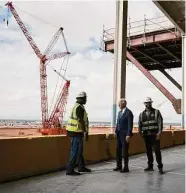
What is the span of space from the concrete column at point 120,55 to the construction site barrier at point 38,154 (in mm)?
4212

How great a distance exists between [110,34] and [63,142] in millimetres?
23163

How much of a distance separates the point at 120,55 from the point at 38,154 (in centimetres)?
758

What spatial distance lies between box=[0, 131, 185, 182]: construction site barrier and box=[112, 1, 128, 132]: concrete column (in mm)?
4212

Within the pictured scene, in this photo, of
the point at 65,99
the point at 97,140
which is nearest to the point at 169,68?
the point at 65,99

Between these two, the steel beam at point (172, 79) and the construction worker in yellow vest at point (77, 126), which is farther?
the steel beam at point (172, 79)

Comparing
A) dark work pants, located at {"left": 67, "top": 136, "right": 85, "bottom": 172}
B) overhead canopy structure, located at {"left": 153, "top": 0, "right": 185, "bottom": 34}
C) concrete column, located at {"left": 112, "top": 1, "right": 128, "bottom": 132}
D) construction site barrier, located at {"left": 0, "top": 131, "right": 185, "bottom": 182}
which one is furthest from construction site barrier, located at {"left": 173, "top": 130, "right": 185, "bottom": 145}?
dark work pants, located at {"left": 67, "top": 136, "right": 85, "bottom": 172}

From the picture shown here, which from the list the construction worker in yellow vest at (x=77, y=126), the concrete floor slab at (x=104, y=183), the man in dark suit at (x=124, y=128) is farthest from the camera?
the man in dark suit at (x=124, y=128)

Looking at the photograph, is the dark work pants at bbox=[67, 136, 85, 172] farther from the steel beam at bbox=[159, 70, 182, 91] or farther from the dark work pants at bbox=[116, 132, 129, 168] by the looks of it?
the steel beam at bbox=[159, 70, 182, 91]

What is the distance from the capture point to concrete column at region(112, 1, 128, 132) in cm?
1362

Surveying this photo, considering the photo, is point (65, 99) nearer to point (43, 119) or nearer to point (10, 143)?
point (43, 119)

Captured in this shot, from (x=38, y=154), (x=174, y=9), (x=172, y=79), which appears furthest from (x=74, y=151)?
(x=172, y=79)

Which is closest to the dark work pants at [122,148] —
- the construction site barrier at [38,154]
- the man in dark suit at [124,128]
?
the man in dark suit at [124,128]

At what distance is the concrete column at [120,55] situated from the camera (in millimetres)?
13625

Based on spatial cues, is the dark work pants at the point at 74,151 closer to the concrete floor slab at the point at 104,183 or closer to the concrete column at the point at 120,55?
the concrete floor slab at the point at 104,183
